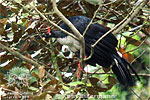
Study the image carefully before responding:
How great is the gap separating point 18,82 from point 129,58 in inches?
42.3

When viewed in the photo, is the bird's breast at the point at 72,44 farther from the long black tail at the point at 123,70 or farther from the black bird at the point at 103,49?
the long black tail at the point at 123,70

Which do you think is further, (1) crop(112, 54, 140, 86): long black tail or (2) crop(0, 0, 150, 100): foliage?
(1) crop(112, 54, 140, 86): long black tail

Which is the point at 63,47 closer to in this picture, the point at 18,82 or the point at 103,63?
the point at 103,63

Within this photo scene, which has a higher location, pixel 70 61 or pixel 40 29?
pixel 40 29

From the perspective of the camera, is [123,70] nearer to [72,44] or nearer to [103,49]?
[103,49]

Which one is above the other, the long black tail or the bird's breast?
the bird's breast

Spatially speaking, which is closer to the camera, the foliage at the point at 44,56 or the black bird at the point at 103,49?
the foliage at the point at 44,56

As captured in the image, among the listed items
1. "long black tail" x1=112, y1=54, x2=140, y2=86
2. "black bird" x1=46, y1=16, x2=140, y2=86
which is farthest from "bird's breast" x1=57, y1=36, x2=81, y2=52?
"long black tail" x1=112, y1=54, x2=140, y2=86

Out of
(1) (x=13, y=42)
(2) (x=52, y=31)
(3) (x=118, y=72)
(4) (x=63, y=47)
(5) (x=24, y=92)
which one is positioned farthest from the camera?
(4) (x=63, y=47)

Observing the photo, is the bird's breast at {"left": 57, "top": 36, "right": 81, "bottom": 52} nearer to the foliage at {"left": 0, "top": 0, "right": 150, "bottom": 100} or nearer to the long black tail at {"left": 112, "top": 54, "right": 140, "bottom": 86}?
the foliage at {"left": 0, "top": 0, "right": 150, "bottom": 100}

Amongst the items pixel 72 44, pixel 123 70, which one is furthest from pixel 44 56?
pixel 123 70

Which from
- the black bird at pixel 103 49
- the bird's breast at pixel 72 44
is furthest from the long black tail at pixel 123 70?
the bird's breast at pixel 72 44

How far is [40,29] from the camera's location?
2145 mm

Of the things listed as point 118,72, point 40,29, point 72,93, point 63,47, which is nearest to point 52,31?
point 40,29
